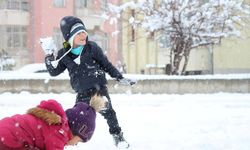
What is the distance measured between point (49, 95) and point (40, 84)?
482 millimetres

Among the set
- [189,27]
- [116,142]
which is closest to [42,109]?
[116,142]

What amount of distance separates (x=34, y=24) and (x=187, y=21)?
68.6ft

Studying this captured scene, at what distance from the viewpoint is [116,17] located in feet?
59.3

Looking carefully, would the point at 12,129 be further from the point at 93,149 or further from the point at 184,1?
the point at 184,1

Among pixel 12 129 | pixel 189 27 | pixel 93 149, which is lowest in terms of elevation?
pixel 93 149

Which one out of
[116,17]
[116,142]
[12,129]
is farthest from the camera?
[116,17]

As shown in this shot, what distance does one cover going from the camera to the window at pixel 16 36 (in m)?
34.7

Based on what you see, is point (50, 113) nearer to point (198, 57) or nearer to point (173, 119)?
point (173, 119)

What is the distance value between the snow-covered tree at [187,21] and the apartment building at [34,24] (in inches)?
697

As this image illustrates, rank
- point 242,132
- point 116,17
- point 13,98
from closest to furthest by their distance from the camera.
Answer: point 242,132 → point 13,98 → point 116,17

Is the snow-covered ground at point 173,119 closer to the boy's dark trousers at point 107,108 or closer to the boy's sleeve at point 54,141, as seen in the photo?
the boy's dark trousers at point 107,108

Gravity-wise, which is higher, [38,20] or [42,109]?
[38,20]

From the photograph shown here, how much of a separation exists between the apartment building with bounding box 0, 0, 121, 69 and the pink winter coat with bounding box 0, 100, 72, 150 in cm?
3062

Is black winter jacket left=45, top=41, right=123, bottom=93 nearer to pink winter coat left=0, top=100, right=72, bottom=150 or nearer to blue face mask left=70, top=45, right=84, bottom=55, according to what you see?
blue face mask left=70, top=45, right=84, bottom=55
